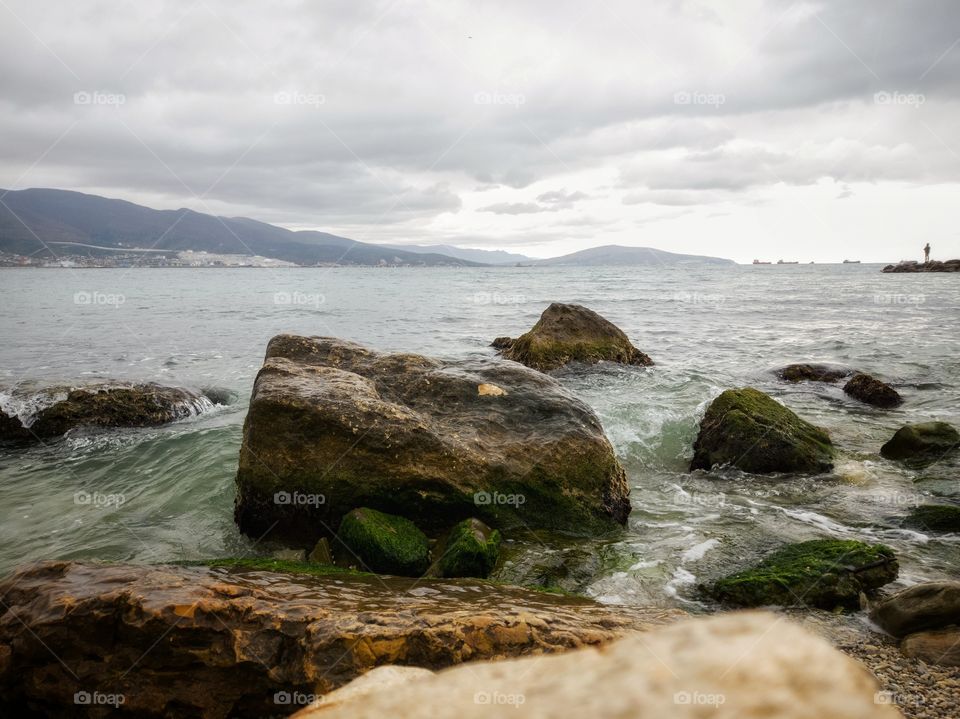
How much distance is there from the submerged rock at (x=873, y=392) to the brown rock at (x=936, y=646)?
10098mm

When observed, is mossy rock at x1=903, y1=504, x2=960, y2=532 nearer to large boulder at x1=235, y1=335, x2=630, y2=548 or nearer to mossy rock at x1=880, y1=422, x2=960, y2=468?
mossy rock at x1=880, y1=422, x2=960, y2=468

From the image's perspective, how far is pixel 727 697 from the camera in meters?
1.48

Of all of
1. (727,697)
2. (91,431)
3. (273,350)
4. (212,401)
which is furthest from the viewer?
(212,401)

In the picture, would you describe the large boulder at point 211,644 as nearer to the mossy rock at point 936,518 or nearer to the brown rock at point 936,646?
the brown rock at point 936,646

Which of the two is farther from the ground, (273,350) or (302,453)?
(273,350)

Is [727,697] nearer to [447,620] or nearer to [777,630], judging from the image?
[777,630]

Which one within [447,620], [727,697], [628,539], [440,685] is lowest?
[628,539]

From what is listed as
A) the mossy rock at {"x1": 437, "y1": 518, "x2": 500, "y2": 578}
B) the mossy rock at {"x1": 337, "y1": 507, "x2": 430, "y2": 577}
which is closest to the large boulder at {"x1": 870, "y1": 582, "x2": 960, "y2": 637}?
the mossy rock at {"x1": 437, "y1": 518, "x2": 500, "y2": 578}

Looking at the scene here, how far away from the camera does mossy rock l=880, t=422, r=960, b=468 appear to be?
9.06 m

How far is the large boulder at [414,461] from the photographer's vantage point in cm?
646

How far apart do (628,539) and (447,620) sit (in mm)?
3793

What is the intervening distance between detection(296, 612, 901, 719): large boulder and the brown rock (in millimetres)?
3330

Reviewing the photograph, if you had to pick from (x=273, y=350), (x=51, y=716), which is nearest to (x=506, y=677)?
(x=51, y=716)

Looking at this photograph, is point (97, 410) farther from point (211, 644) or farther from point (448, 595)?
point (448, 595)
